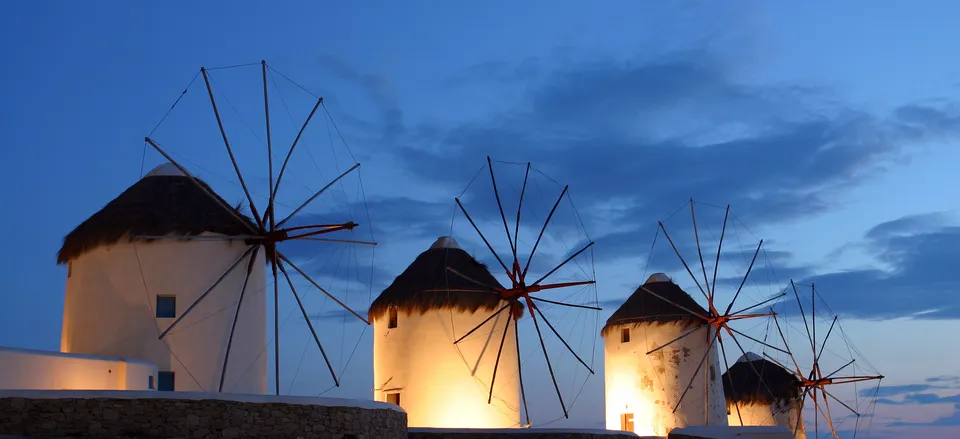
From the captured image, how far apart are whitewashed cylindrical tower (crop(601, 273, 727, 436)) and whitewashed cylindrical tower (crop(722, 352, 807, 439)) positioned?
731cm

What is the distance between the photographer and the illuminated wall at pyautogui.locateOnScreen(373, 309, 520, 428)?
28469 mm

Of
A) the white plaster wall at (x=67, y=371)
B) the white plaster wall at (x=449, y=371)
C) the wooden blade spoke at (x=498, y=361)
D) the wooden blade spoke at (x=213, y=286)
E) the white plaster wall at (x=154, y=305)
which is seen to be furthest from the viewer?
the white plaster wall at (x=449, y=371)

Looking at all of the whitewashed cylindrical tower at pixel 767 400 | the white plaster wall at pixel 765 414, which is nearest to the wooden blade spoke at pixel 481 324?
the whitewashed cylindrical tower at pixel 767 400

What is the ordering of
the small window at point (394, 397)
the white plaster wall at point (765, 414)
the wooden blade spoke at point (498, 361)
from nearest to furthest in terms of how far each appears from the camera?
the wooden blade spoke at point (498, 361) → the small window at point (394, 397) → the white plaster wall at point (765, 414)

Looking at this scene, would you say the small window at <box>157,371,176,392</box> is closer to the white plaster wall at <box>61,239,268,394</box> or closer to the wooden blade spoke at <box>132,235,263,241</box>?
the white plaster wall at <box>61,239,268,394</box>

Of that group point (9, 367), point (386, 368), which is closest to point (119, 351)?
point (9, 367)

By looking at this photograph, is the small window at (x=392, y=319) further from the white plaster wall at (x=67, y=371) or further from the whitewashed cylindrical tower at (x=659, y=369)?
the whitewashed cylindrical tower at (x=659, y=369)

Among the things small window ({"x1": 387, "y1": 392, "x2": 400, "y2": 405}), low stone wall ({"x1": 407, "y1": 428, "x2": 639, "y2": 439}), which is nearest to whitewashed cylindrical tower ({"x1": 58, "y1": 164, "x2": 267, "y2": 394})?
low stone wall ({"x1": 407, "y1": 428, "x2": 639, "y2": 439})

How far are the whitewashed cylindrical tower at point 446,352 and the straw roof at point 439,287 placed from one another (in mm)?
25

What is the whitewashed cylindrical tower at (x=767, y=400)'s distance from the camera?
4322cm

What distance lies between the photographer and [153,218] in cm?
2211

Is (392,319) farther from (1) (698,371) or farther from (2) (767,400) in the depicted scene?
(2) (767,400)

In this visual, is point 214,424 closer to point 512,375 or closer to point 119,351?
point 119,351

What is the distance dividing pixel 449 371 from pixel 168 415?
13.4 metres
